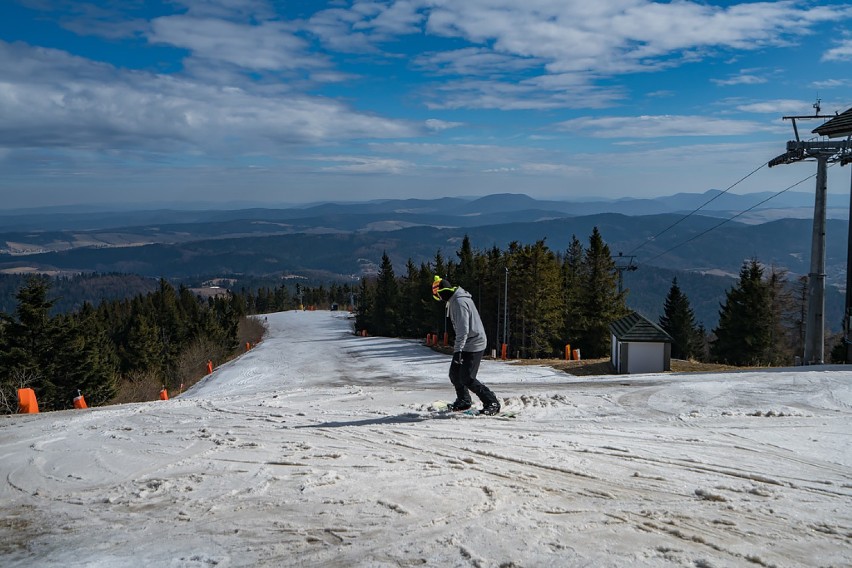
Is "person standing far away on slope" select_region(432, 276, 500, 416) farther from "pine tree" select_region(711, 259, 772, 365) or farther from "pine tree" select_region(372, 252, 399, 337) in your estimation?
"pine tree" select_region(372, 252, 399, 337)

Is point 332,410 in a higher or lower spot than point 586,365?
higher

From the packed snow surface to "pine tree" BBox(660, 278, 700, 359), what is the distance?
164ft

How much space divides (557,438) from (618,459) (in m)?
1.26

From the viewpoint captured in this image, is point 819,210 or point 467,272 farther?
point 467,272

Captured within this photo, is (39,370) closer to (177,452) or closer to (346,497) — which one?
(177,452)

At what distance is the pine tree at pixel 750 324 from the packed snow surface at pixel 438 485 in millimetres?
35407

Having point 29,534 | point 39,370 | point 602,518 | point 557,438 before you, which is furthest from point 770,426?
point 39,370

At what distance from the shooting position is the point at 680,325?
6031 cm

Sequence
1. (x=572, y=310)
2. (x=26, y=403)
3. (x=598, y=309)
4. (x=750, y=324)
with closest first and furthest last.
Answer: (x=26, y=403) → (x=598, y=309) → (x=572, y=310) → (x=750, y=324)

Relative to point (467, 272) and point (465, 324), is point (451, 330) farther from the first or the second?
point (465, 324)

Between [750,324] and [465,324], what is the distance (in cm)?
4040

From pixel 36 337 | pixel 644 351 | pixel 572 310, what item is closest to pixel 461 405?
pixel 644 351

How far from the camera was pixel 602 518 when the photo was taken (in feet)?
17.2

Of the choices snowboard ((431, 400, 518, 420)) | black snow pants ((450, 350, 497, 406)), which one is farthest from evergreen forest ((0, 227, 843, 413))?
black snow pants ((450, 350, 497, 406))
